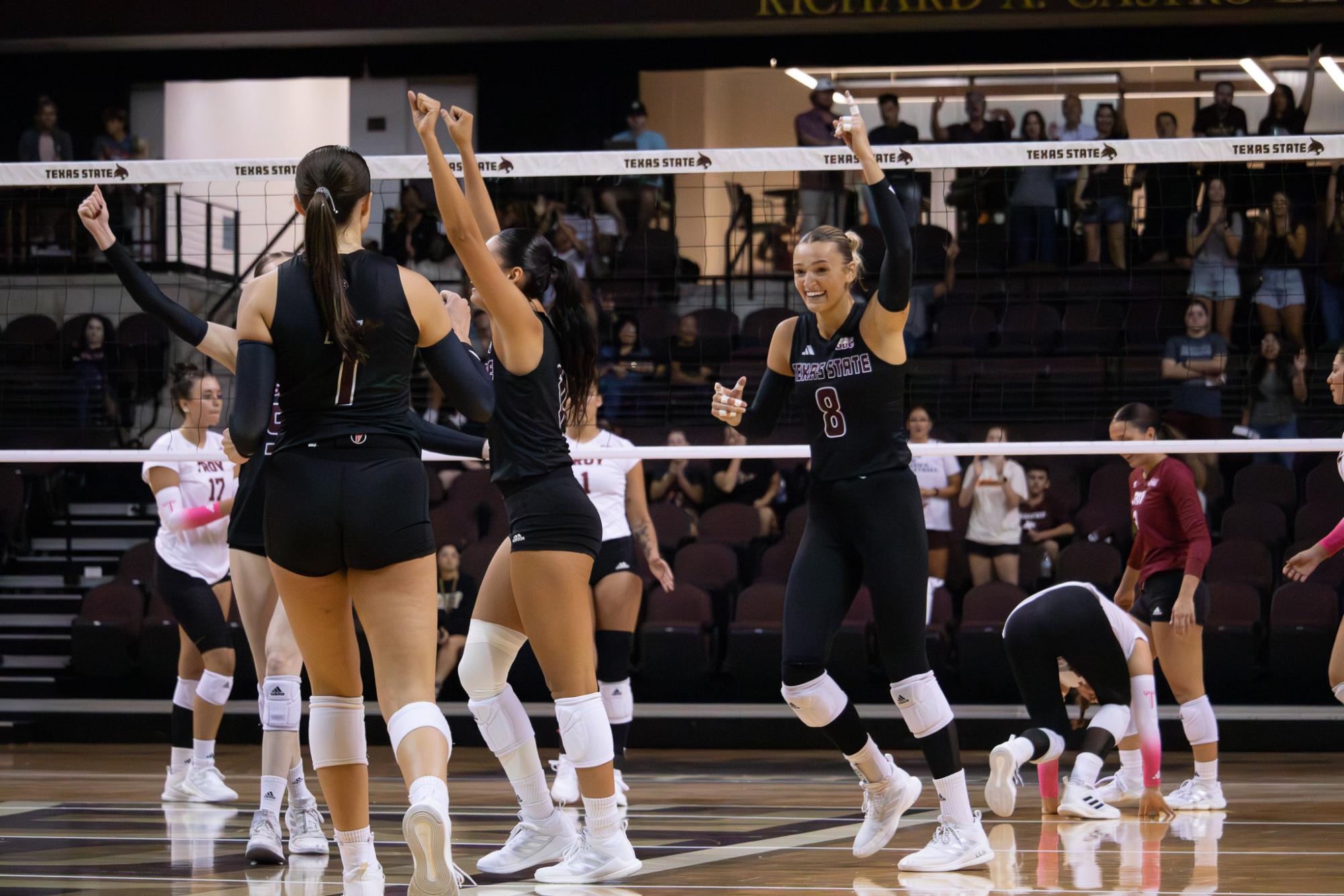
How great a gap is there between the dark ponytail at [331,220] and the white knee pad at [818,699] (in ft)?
6.66

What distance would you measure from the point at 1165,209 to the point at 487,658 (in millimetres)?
9360

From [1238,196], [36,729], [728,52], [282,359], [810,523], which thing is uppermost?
[728,52]

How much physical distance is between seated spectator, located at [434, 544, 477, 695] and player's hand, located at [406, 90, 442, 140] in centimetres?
604

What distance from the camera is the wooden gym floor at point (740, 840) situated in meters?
4.54

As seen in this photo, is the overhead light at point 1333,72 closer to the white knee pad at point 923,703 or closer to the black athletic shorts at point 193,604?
the white knee pad at point 923,703

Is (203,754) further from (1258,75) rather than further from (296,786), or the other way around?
(1258,75)

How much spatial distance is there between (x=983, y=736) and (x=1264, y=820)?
10.8ft

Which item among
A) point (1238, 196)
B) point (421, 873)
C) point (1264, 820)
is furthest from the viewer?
point (1238, 196)

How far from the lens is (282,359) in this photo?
11.4 ft

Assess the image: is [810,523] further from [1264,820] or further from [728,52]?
[728,52]

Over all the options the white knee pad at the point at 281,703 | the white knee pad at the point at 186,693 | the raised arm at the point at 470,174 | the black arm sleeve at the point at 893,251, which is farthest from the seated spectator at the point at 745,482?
the raised arm at the point at 470,174

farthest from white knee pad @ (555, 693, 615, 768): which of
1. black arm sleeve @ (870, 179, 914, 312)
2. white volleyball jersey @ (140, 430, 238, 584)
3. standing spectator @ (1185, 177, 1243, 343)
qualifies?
standing spectator @ (1185, 177, 1243, 343)

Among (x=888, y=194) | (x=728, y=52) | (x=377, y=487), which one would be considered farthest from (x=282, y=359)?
(x=728, y=52)

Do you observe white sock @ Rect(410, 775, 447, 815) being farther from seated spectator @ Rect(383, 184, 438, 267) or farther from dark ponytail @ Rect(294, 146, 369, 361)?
seated spectator @ Rect(383, 184, 438, 267)
